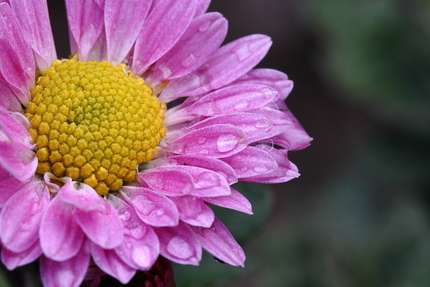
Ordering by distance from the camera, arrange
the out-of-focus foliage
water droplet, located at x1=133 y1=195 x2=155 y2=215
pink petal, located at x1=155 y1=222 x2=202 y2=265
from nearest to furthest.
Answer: pink petal, located at x1=155 y1=222 x2=202 y2=265, water droplet, located at x1=133 y1=195 x2=155 y2=215, the out-of-focus foliage

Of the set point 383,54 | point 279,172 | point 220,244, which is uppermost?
point 279,172

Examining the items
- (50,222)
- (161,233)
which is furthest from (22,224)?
(161,233)

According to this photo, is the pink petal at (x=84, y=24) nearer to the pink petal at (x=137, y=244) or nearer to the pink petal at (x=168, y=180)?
the pink petal at (x=168, y=180)

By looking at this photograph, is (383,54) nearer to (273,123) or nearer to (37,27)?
(273,123)

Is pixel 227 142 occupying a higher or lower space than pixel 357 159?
higher

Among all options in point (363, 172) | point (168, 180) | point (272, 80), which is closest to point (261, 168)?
point (168, 180)

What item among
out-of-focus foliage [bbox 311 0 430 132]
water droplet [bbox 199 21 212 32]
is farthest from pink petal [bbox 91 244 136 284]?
out-of-focus foliage [bbox 311 0 430 132]

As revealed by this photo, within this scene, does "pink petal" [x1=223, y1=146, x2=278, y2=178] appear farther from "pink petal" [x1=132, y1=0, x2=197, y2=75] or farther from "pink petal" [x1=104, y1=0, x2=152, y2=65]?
"pink petal" [x1=104, y1=0, x2=152, y2=65]
